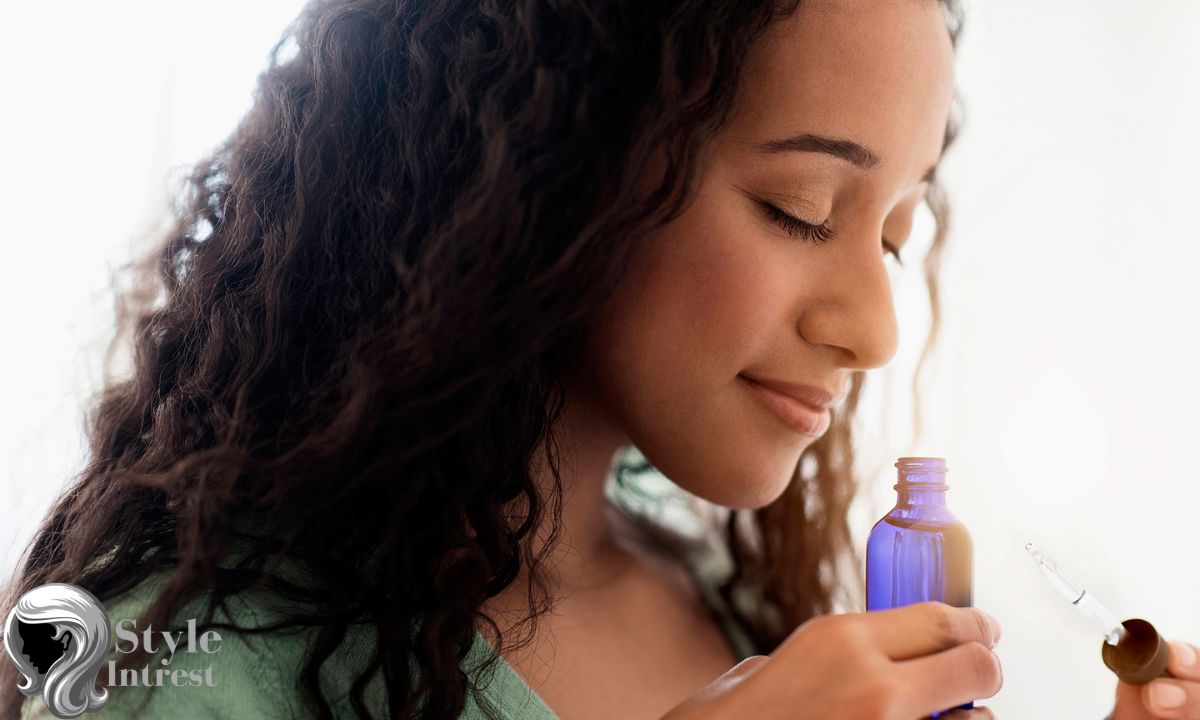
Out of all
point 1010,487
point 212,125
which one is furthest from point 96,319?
point 1010,487

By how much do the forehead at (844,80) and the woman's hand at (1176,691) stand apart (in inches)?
14.8

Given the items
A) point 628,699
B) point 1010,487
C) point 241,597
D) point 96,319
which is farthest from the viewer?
point 1010,487

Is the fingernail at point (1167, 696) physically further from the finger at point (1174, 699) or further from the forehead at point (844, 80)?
the forehead at point (844, 80)

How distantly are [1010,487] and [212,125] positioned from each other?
129 cm

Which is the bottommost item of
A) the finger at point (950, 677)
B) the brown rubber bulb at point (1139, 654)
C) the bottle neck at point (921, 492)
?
the brown rubber bulb at point (1139, 654)

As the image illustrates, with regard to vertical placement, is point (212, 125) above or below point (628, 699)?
above

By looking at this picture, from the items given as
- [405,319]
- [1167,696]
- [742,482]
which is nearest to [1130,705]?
[1167,696]

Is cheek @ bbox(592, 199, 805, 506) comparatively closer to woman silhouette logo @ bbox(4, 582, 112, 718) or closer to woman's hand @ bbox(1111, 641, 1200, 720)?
woman's hand @ bbox(1111, 641, 1200, 720)

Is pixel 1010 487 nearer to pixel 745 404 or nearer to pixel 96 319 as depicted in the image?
pixel 745 404

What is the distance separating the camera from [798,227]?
698 millimetres

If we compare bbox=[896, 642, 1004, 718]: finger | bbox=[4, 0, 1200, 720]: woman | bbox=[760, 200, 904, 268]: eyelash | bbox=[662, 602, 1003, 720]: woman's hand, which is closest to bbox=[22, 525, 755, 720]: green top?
bbox=[4, 0, 1200, 720]: woman

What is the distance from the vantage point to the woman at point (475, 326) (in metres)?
0.63

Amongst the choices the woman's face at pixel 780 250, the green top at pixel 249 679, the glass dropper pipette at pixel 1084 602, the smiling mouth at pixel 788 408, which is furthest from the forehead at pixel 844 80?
the green top at pixel 249 679

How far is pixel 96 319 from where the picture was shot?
1.03m
